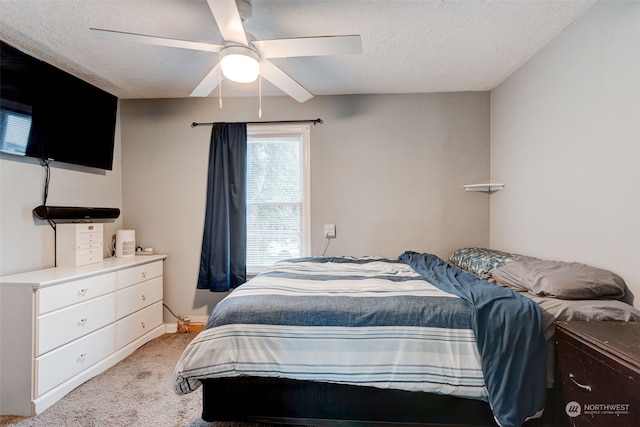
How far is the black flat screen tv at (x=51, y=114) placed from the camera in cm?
193

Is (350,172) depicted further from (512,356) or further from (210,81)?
(512,356)

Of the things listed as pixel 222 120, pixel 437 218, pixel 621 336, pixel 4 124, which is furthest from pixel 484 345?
pixel 4 124

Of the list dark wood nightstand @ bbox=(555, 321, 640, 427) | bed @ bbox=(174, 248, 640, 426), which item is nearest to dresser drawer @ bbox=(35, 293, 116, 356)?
bed @ bbox=(174, 248, 640, 426)

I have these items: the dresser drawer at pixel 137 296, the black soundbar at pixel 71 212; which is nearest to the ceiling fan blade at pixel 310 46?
the black soundbar at pixel 71 212

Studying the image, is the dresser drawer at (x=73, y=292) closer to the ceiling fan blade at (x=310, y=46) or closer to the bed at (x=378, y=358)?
the bed at (x=378, y=358)

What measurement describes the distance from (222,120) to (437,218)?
8.25 feet

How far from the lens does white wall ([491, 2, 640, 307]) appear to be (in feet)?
4.76

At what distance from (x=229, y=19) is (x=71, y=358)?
243 cm

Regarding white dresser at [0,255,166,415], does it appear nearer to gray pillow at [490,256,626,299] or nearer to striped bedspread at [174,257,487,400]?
striped bedspread at [174,257,487,400]

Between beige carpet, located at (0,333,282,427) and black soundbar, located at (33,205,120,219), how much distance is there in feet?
4.25

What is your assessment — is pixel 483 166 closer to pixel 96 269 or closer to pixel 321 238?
pixel 321 238

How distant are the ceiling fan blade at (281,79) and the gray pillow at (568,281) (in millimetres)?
1923

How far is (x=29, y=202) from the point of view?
214 centimetres

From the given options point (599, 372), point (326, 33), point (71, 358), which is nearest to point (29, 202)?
point (71, 358)
